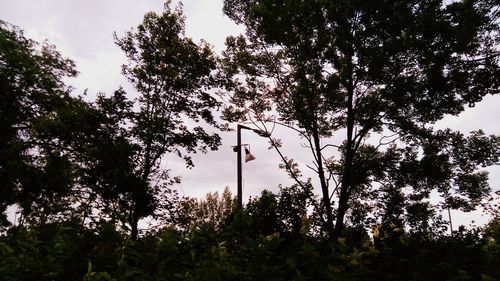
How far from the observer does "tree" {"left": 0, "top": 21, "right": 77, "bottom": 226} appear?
18.5 meters

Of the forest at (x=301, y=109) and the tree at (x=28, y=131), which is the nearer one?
the forest at (x=301, y=109)

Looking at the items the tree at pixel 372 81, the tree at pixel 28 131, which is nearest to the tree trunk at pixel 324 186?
the tree at pixel 372 81

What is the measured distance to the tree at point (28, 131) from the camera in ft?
60.6

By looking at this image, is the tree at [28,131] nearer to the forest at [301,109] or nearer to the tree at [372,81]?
the forest at [301,109]

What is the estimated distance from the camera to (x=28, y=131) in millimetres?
21156

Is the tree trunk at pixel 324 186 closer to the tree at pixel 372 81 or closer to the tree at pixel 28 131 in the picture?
the tree at pixel 372 81

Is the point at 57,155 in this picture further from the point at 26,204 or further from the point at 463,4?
the point at 463,4

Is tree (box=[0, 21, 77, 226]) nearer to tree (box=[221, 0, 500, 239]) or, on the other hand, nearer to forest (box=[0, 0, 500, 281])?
forest (box=[0, 0, 500, 281])

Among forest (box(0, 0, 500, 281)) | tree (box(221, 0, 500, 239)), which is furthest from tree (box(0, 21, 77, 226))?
tree (box(221, 0, 500, 239))

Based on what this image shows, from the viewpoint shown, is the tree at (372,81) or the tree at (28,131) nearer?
the tree at (372,81)

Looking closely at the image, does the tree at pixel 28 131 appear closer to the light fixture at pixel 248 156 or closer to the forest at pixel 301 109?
the forest at pixel 301 109

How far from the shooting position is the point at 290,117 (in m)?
16.8

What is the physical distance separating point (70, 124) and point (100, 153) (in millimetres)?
1744

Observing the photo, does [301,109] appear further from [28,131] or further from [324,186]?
[28,131]
